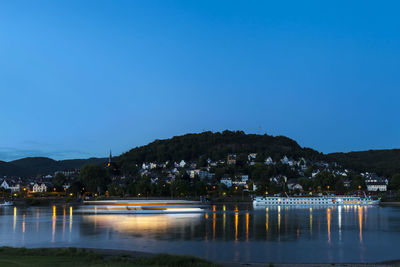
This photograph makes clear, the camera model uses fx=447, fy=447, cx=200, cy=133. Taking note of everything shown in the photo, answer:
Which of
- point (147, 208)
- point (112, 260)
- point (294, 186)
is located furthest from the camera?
point (294, 186)

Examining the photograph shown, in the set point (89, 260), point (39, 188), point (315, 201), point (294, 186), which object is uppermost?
point (89, 260)

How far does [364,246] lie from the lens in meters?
28.2

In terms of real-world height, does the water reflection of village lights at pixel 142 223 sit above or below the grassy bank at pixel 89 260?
below

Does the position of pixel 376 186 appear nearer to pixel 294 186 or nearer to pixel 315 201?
pixel 294 186

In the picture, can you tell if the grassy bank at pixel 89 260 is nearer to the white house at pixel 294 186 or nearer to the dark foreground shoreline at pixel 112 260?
the dark foreground shoreline at pixel 112 260

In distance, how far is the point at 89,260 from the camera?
19391mm

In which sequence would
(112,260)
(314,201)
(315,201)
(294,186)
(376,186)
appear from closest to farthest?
(112,260), (314,201), (315,201), (376,186), (294,186)

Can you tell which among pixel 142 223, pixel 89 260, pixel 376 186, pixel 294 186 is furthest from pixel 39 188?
pixel 89 260

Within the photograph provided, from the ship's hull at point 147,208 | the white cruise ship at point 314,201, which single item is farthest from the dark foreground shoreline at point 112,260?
the white cruise ship at point 314,201

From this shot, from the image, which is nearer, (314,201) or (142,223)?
(142,223)

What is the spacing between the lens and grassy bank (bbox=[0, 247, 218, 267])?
1773cm

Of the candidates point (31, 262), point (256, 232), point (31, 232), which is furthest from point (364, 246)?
point (31, 232)

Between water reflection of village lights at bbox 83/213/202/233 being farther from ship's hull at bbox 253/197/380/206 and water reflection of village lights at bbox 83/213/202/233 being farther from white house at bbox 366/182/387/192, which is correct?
white house at bbox 366/182/387/192

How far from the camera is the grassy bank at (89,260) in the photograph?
17.7 metres
